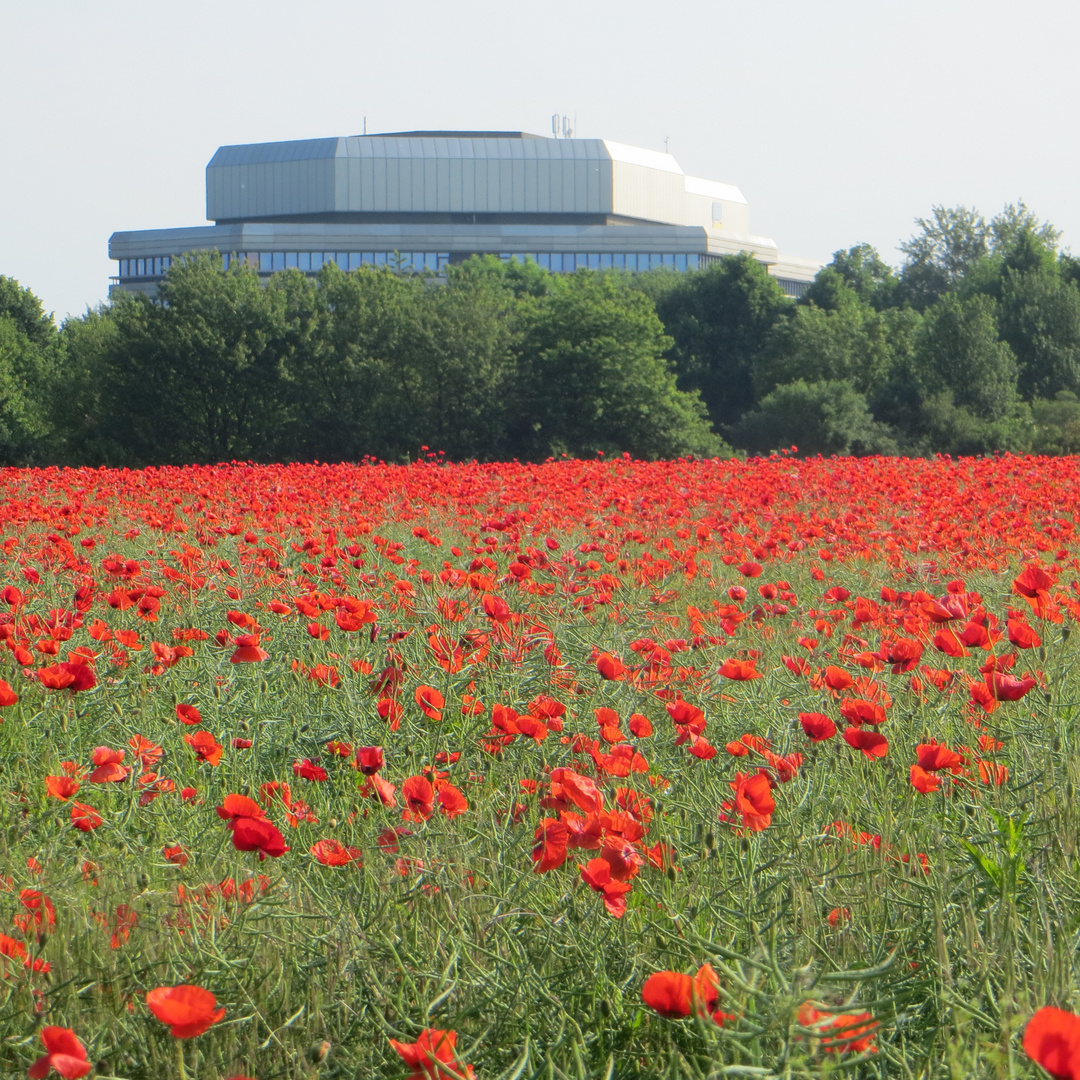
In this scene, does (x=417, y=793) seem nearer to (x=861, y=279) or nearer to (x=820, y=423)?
(x=820, y=423)

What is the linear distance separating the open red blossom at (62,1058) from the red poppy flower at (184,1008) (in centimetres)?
10

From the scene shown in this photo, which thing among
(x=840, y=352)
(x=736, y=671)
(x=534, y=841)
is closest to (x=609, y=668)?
(x=736, y=671)

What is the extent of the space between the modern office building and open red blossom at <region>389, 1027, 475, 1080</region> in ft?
276

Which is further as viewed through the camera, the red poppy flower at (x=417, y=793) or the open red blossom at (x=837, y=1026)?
the red poppy flower at (x=417, y=793)

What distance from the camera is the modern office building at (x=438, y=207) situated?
285ft

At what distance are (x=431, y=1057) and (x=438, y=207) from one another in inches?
3644

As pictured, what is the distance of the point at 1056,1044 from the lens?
0.99 metres

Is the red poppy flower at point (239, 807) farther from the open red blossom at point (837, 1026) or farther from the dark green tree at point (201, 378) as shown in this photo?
the dark green tree at point (201, 378)

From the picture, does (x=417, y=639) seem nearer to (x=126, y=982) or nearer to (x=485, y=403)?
(x=126, y=982)

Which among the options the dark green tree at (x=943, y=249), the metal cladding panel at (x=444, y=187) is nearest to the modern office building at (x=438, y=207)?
the metal cladding panel at (x=444, y=187)

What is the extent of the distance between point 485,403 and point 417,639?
25.5m

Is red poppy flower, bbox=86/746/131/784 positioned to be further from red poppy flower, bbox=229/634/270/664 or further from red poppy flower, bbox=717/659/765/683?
red poppy flower, bbox=717/659/765/683

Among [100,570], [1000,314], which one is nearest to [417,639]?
[100,570]

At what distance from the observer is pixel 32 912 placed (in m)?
2.12
